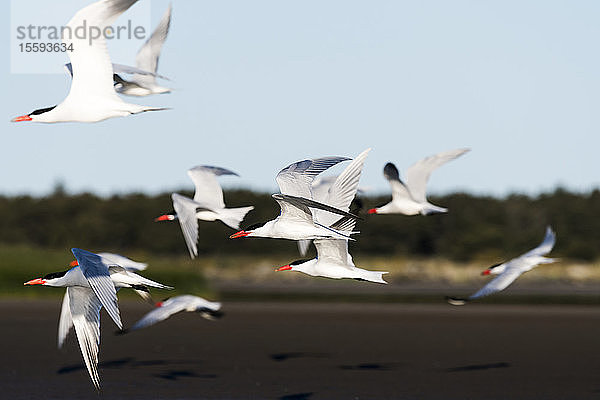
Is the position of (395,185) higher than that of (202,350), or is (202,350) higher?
(395,185)

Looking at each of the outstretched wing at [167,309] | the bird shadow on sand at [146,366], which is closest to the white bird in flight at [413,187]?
the outstretched wing at [167,309]

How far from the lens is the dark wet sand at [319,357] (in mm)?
16094

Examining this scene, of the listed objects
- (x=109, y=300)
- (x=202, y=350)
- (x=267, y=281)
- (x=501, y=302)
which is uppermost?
(x=109, y=300)

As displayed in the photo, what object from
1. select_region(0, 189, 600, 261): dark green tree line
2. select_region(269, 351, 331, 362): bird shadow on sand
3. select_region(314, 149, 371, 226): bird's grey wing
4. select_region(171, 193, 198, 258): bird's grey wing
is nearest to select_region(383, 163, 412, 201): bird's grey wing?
select_region(314, 149, 371, 226): bird's grey wing

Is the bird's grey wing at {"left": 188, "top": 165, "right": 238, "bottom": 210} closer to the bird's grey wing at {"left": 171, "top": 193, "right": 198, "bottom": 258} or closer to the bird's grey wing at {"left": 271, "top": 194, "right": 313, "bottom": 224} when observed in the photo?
the bird's grey wing at {"left": 171, "top": 193, "right": 198, "bottom": 258}

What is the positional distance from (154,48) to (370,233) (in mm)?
46004

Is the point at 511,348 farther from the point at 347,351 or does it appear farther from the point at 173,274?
the point at 173,274

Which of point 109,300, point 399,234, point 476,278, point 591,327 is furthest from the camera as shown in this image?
point 399,234

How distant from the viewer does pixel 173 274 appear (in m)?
36.1

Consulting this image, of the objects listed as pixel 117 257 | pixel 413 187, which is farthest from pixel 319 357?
pixel 117 257

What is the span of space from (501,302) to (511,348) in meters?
13.9

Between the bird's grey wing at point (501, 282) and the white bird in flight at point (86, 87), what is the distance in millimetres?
5514

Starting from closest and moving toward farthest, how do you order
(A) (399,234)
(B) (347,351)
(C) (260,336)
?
(B) (347,351)
(C) (260,336)
(A) (399,234)

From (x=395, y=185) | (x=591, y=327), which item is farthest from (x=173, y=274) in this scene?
(x=395, y=185)
